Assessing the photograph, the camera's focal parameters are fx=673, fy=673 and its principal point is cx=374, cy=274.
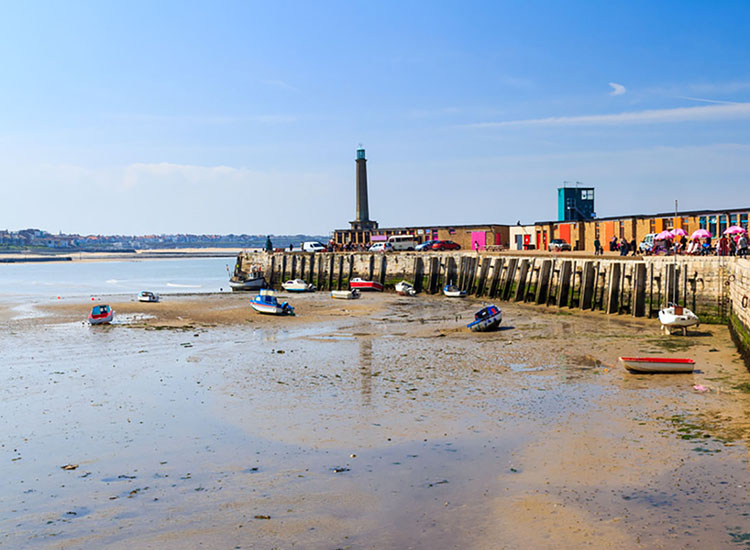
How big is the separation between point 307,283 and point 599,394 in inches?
1986

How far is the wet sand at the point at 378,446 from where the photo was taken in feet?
37.5

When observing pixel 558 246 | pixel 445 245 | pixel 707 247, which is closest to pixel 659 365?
pixel 707 247

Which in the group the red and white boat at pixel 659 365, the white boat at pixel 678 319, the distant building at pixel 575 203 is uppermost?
the distant building at pixel 575 203

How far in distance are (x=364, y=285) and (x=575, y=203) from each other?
30421mm

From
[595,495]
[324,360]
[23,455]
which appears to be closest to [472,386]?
[324,360]

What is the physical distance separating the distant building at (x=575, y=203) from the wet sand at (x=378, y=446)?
48131 mm

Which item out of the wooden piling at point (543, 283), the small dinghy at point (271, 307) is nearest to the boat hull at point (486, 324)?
the wooden piling at point (543, 283)

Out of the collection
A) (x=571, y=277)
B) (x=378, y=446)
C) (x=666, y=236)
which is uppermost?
(x=666, y=236)

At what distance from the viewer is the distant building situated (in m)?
77.9

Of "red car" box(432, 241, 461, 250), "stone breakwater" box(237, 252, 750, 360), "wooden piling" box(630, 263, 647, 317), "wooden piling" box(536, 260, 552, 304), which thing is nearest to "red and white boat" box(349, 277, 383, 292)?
"stone breakwater" box(237, 252, 750, 360)

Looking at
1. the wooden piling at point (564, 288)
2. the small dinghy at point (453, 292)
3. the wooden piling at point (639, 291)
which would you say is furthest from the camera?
the small dinghy at point (453, 292)

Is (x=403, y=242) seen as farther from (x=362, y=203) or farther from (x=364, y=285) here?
(x=362, y=203)

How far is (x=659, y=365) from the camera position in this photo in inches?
912

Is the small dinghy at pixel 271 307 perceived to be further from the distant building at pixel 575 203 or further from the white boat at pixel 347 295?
the distant building at pixel 575 203
